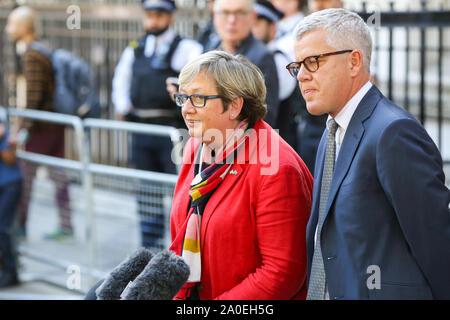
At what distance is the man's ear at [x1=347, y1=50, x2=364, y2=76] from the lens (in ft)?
8.93

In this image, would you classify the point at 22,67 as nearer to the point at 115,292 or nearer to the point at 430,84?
the point at 115,292

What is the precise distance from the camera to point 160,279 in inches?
104

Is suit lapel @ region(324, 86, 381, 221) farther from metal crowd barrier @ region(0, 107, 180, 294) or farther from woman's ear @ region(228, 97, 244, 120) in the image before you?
metal crowd barrier @ region(0, 107, 180, 294)

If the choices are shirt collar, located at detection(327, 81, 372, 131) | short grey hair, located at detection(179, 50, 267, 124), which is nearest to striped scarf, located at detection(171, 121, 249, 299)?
short grey hair, located at detection(179, 50, 267, 124)

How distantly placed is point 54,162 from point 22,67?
2163 millimetres

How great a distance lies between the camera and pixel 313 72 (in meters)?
2.75

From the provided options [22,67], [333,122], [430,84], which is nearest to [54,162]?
[22,67]

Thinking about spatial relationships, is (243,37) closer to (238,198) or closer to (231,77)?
(231,77)

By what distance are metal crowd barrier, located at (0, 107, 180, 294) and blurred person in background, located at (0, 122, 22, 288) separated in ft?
0.37

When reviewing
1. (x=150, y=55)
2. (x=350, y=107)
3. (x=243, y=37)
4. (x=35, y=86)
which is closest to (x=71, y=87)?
(x=35, y=86)

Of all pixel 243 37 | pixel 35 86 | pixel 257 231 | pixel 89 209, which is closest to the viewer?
pixel 257 231

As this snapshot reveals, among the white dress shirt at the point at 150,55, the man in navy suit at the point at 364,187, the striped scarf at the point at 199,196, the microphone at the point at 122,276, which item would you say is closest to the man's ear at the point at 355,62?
the man in navy suit at the point at 364,187

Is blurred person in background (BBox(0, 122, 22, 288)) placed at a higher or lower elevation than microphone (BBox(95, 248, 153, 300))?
lower

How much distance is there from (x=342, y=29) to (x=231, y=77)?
58 centimetres
